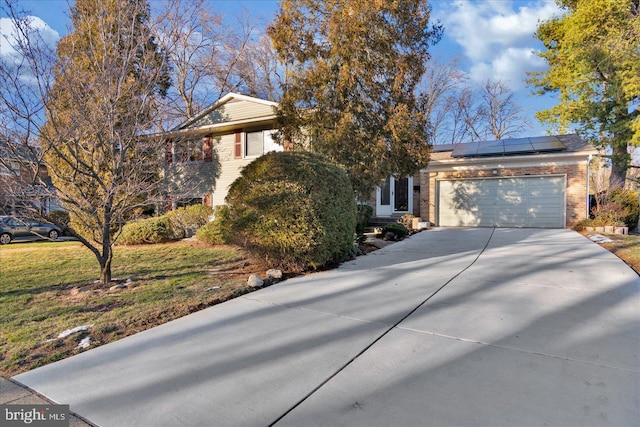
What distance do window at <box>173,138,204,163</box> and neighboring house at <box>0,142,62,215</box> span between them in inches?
327

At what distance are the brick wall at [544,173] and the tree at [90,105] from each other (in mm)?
10867

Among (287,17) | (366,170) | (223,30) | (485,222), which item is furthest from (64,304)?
(223,30)

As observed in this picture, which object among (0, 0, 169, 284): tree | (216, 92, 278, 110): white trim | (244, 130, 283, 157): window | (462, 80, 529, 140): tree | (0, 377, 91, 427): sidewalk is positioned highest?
(462, 80, 529, 140): tree

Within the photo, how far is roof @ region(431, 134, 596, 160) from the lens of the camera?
12.5 metres

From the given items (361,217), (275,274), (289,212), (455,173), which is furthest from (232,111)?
(275,274)

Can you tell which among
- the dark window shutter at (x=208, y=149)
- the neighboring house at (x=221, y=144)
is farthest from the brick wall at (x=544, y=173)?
the dark window shutter at (x=208, y=149)

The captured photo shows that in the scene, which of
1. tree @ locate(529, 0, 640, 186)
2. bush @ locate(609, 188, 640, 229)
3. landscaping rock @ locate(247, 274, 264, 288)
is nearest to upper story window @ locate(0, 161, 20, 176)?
landscaping rock @ locate(247, 274, 264, 288)

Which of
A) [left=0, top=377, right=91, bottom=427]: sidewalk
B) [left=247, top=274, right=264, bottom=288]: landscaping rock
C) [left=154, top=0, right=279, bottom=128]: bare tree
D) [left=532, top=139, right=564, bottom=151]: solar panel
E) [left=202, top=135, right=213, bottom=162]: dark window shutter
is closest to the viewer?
[left=0, top=377, right=91, bottom=427]: sidewalk

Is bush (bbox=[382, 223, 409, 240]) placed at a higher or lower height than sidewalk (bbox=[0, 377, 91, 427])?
higher

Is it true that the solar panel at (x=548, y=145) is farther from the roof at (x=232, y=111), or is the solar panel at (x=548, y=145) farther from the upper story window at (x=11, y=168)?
the upper story window at (x=11, y=168)

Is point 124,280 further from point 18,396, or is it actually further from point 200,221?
point 200,221

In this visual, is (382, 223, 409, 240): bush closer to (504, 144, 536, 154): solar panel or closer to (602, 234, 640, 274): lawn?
(602, 234, 640, 274): lawn

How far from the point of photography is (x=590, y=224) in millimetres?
10945

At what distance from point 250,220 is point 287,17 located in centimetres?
702
